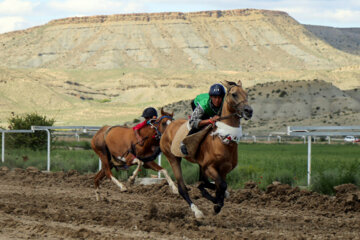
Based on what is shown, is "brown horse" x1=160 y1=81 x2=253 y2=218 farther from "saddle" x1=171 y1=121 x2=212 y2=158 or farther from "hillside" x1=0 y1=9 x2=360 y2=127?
"hillside" x1=0 y1=9 x2=360 y2=127

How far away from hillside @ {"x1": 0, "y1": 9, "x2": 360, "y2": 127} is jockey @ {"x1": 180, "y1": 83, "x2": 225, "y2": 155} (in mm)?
82531

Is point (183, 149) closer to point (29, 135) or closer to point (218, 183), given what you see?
point (218, 183)

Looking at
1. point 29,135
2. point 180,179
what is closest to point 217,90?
point 180,179

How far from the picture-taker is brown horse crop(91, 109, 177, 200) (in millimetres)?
12242

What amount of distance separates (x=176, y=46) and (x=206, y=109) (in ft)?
544

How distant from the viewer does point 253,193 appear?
12.9 metres

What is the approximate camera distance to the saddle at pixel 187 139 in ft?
31.0

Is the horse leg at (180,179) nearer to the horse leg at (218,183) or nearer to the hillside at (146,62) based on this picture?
the horse leg at (218,183)

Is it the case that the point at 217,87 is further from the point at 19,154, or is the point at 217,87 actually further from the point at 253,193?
the point at 19,154

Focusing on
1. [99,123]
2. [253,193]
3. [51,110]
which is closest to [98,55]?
[51,110]

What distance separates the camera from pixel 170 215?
32.1 feet

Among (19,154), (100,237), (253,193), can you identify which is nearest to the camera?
(100,237)

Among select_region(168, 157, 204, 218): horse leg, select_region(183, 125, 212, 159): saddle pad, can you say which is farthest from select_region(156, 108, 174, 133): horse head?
select_region(183, 125, 212, 159): saddle pad

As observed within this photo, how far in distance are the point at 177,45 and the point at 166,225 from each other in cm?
16710
